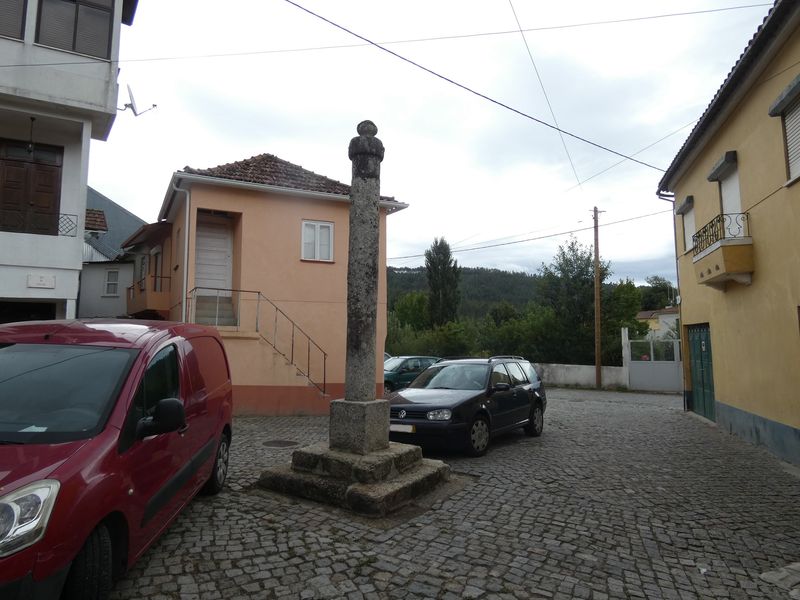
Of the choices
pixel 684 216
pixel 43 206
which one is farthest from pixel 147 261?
pixel 684 216

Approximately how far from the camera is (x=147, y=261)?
20.0 m

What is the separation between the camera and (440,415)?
7707 millimetres

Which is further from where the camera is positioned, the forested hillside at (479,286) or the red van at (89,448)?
the forested hillside at (479,286)

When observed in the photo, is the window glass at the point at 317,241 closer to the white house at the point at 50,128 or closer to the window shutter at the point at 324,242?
the window shutter at the point at 324,242

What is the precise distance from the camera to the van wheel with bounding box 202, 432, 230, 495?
5.56 metres

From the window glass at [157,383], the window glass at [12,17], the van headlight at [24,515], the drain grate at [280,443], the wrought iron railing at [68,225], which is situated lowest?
the drain grate at [280,443]

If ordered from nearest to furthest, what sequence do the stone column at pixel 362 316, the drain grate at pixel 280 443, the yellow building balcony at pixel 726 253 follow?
1. the stone column at pixel 362 316
2. the drain grate at pixel 280 443
3. the yellow building balcony at pixel 726 253

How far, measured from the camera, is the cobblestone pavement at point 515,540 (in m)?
3.70

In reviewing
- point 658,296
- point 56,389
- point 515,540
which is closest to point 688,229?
point 515,540

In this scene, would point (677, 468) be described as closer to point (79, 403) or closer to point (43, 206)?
point (79, 403)

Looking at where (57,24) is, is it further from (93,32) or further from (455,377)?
(455,377)

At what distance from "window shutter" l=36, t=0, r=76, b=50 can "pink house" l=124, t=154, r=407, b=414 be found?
3343mm

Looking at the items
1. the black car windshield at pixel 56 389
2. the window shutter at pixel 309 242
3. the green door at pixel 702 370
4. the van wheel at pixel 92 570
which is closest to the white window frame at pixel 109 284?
the window shutter at pixel 309 242

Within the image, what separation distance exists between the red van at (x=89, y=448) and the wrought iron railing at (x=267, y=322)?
831 cm
